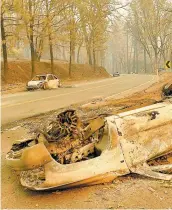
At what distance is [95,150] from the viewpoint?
4969mm

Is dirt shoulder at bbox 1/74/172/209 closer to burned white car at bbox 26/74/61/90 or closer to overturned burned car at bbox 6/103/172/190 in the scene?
overturned burned car at bbox 6/103/172/190

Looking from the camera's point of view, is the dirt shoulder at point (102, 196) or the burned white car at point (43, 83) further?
the burned white car at point (43, 83)

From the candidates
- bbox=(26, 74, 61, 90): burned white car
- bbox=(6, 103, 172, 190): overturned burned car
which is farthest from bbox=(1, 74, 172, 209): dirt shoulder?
bbox=(26, 74, 61, 90): burned white car

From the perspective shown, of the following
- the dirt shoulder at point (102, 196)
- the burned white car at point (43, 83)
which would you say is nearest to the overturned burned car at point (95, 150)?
the dirt shoulder at point (102, 196)

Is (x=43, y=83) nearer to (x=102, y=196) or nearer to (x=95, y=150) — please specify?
(x=95, y=150)

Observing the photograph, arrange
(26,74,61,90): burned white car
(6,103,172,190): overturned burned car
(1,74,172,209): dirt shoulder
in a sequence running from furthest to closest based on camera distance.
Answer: (26,74,61,90): burned white car < (6,103,172,190): overturned burned car < (1,74,172,209): dirt shoulder

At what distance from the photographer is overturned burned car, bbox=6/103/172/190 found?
430 centimetres

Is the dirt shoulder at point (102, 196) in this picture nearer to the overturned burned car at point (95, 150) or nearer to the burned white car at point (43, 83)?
the overturned burned car at point (95, 150)

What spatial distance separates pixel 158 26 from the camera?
174 feet

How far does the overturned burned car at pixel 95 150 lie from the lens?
4297 mm

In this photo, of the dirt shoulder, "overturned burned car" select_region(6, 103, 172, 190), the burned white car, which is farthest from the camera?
the burned white car

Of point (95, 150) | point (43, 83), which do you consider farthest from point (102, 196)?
point (43, 83)

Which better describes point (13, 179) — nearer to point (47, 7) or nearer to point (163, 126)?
point (163, 126)

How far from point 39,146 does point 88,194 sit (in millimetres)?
953
